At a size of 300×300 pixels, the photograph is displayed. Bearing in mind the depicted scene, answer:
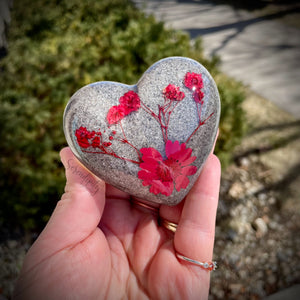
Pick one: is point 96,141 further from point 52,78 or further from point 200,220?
point 52,78

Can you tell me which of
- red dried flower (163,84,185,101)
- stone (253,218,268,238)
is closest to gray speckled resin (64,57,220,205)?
red dried flower (163,84,185,101)

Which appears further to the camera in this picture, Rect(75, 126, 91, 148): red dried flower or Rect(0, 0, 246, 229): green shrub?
Rect(0, 0, 246, 229): green shrub

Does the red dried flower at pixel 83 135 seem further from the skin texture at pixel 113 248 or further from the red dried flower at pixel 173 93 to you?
the red dried flower at pixel 173 93

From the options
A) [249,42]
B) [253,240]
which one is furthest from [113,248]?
[249,42]

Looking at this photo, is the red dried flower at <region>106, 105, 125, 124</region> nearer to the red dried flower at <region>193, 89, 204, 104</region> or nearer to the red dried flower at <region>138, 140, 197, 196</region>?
the red dried flower at <region>138, 140, 197, 196</region>

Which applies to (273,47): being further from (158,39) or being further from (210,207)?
(210,207)

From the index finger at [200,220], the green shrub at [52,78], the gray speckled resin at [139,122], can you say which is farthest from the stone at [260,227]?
the gray speckled resin at [139,122]
